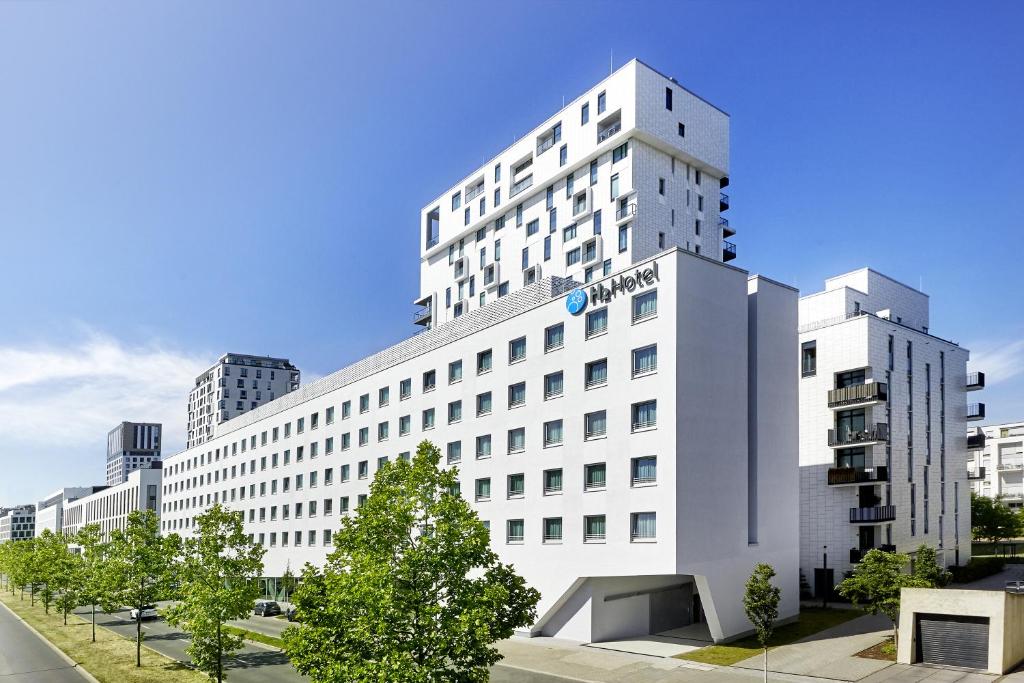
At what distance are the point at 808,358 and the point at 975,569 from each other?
24760 mm

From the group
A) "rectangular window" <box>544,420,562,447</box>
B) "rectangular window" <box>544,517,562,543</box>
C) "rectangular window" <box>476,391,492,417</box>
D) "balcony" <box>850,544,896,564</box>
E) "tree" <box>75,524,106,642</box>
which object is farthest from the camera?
"balcony" <box>850,544,896,564</box>

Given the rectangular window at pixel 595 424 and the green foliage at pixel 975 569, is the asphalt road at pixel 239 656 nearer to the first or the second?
the rectangular window at pixel 595 424

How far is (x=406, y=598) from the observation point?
→ 23203 mm

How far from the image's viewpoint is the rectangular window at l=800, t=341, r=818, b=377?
63562mm

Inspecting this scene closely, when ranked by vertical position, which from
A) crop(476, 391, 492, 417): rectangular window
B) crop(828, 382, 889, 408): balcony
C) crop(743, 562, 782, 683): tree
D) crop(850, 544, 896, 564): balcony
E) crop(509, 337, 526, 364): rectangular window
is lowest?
crop(850, 544, 896, 564): balcony

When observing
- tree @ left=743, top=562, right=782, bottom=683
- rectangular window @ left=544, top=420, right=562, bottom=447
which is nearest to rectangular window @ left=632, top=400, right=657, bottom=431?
rectangular window @ left=544, top=420, right=562, bottom=447

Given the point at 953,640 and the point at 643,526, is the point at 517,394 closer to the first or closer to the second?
the point at 643,526

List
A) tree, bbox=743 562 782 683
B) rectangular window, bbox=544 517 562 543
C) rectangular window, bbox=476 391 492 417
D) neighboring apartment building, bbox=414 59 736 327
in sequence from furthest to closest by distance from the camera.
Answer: neighboring apartment building, bbox=414 59 736 327 < rectangular window, bbox=476 391 492 417 < rectangular window, bbox=544 517 562 543 < tree, bbox=743 562 782 683

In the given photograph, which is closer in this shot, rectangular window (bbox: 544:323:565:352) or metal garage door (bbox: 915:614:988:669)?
metal garage door (bbox: 915:614:988:669)

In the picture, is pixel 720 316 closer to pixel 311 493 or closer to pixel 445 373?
pixel 445 373

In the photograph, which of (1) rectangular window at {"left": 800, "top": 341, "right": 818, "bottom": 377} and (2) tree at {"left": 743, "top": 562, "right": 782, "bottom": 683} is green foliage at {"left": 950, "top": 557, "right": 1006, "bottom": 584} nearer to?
(1) rectangular window at {"left": 800, "top": 341, "right": 818, "bottom": 377}

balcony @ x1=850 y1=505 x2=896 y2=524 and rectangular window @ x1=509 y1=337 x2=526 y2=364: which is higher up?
rectangular window @ x1=509 y1=337 x2=526 y2=364

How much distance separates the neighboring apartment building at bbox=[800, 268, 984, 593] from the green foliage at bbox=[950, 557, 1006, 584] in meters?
1.58

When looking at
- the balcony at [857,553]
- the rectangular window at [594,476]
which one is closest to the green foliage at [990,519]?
the balcony at [857,553]
